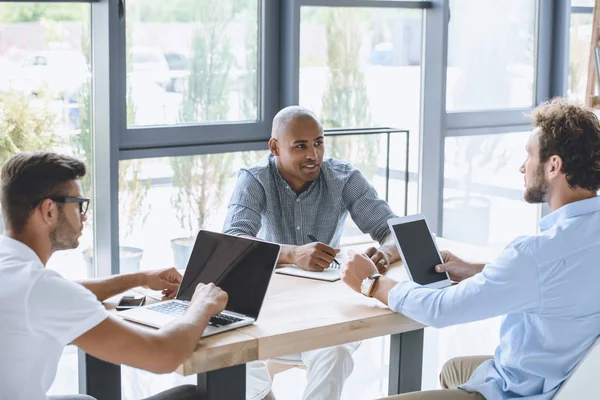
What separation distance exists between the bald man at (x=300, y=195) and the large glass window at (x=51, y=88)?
955mm

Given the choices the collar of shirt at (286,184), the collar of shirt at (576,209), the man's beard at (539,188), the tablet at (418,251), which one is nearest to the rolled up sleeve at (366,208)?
the collar of shirt at (286,184)

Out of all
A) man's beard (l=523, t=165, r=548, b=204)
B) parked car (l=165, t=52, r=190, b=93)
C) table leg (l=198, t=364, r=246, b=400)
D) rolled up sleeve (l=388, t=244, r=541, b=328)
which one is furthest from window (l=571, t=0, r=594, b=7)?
table leg (l=198, t=364, r=246, b=400)

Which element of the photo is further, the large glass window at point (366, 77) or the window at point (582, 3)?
the window at point (582, 3)

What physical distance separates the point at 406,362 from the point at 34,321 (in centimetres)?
123

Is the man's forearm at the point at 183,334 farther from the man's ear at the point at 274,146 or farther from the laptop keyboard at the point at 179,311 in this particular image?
the man's ear at the point at 274,146

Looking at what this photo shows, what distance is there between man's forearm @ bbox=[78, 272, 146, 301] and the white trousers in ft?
2.21

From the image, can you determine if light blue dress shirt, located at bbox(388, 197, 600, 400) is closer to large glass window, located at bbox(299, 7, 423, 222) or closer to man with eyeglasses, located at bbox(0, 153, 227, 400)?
man with eyeglasses, located at bbox(0, 153, 227, 400)

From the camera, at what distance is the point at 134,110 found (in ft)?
12.8

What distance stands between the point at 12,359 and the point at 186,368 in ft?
1.22

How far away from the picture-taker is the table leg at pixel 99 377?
2.29 metres

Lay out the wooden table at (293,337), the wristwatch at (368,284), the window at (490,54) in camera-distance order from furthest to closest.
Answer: the window at (490,54) < the wristwatch at (368,284) < the wooden table at (293,337)

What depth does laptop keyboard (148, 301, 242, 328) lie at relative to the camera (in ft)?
6.98

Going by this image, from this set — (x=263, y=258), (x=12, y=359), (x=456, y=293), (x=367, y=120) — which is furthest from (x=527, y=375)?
(x=367, y=120)

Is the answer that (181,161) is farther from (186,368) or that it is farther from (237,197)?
(186,368)
